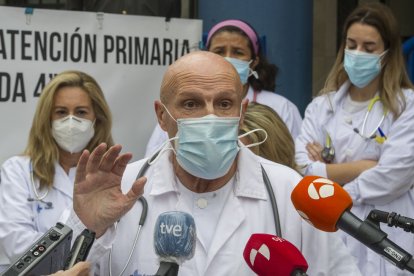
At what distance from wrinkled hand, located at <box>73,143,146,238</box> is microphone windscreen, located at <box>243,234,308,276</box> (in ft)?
1.50

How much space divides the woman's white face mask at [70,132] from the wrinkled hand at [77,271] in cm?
255

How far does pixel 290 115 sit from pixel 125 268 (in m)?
3.12

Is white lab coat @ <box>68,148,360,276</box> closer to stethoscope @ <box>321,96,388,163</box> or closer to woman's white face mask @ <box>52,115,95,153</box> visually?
stethoscope @ <box>321,96,388,163</box>

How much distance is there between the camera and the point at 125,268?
2.64 m

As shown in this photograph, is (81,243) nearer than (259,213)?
Yes

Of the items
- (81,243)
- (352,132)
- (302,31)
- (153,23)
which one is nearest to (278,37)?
(302,31)

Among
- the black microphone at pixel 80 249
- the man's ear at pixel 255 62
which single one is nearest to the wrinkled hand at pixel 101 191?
the black microphone at pixel 80 249

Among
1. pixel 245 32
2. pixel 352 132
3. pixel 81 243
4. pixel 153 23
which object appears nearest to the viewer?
pixel 81 243

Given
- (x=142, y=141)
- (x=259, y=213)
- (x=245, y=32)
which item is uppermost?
(x=245, y=32)

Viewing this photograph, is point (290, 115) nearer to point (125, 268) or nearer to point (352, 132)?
point (352, 132)

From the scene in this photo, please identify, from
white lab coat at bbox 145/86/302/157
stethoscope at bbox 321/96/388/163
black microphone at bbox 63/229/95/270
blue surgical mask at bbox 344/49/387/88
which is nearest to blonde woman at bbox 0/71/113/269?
white lab coat at bbox 145/86/302/157

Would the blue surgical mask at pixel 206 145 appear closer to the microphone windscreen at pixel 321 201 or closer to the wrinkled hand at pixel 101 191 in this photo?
the wrinkled hand at pixel 101 191

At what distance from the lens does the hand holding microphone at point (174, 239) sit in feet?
6.49

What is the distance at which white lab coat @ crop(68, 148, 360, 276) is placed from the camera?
2623mm
